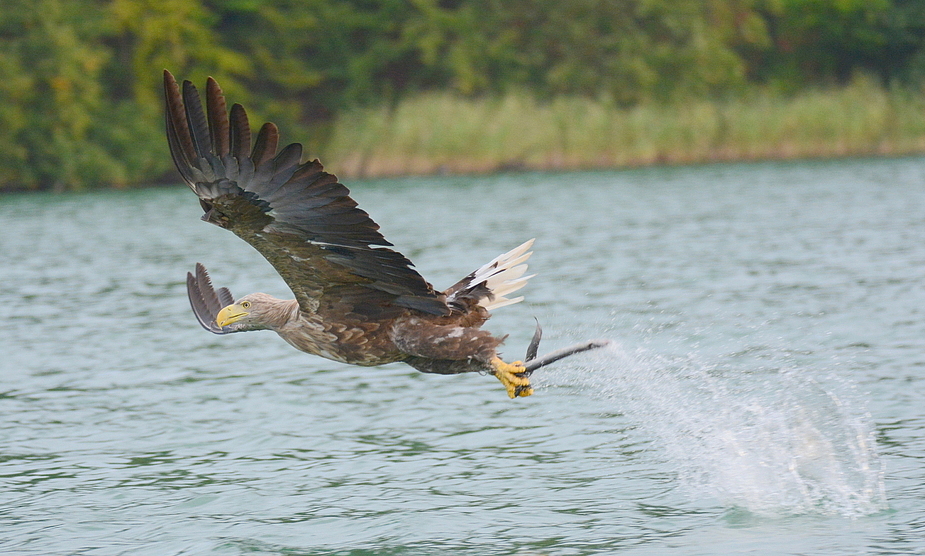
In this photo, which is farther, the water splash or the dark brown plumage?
the water splash

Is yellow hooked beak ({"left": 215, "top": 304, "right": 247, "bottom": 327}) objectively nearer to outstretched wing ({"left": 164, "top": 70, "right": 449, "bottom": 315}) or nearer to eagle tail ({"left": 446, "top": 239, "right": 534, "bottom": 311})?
outstretched wing ({"left": 164, "top": 70, "right": 449, "bottom": 315})

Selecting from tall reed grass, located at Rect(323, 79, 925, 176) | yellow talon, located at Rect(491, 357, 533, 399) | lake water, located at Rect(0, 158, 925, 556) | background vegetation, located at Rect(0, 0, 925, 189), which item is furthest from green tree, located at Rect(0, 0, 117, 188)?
yellow talon, located at Rect(491, 357, 533, 399)

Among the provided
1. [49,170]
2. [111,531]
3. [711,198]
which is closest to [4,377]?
[111,531]

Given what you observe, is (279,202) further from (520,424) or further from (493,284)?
(520,424)

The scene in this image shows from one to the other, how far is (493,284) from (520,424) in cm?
234

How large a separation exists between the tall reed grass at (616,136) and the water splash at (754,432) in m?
22.5

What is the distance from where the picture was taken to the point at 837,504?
6363 mm

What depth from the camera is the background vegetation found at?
31.7m

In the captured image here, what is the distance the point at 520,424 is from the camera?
8.37 metres

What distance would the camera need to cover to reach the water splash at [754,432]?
650 cm

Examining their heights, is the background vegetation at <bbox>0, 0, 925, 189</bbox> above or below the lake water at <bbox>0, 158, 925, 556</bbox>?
above

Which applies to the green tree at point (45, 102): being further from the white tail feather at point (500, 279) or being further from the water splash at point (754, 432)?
the white tail feather at point (500, 279)

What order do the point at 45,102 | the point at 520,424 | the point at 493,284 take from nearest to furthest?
the point at 493,284
the point at 520,424
the point at 45,102

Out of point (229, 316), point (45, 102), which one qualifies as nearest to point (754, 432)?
point (229, 316)
